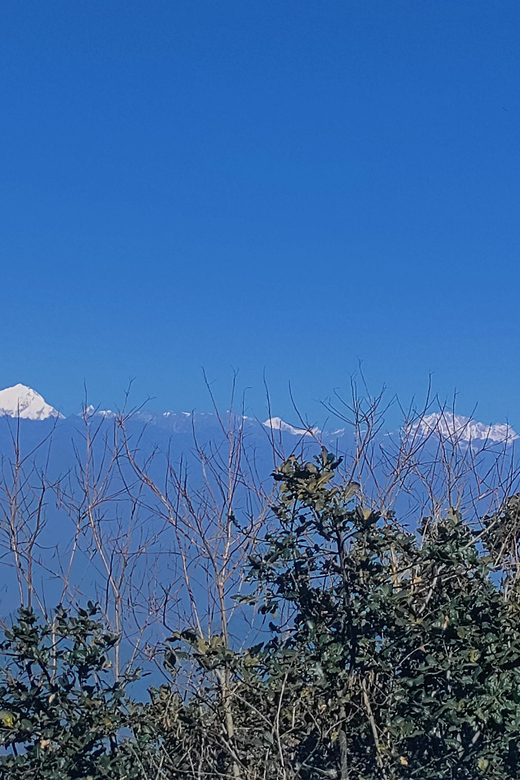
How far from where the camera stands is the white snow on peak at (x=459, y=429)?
567 cm

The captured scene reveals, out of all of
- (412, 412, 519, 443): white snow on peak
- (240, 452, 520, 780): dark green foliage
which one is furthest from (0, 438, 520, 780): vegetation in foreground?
(412, 412, 519, 443): white snow on peak

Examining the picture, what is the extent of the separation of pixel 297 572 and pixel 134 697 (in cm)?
158

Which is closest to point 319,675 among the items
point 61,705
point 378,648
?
point 378,648

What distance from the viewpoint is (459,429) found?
5844 mm

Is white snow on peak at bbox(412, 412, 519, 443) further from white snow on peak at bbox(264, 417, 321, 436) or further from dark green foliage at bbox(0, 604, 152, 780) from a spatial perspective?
dark green foliage at bbox(0, 604, 152, 780)

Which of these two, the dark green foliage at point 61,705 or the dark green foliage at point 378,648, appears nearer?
the dark green foliage at point 378,648

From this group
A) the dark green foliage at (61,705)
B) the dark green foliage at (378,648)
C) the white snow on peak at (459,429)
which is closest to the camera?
the dark green foliage at (378,648)

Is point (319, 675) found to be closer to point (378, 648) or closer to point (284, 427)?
point (378, 648)

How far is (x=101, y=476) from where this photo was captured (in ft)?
18.3

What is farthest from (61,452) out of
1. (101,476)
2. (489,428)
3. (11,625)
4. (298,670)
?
(298,670)

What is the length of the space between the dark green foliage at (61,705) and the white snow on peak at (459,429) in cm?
275

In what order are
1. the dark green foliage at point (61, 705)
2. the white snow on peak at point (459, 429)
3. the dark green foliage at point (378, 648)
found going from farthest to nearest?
the white snow on peak at point (459, 429)
the dark green foliage at point (61, 705)
the dark green foliage at point (378, 648)

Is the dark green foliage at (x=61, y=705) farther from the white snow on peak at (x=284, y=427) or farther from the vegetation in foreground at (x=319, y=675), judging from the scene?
the white snow on peak at (x=284, y=427)

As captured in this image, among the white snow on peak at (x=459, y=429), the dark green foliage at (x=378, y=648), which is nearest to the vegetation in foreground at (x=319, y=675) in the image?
the dark green foliage at (x=378, y=648)
